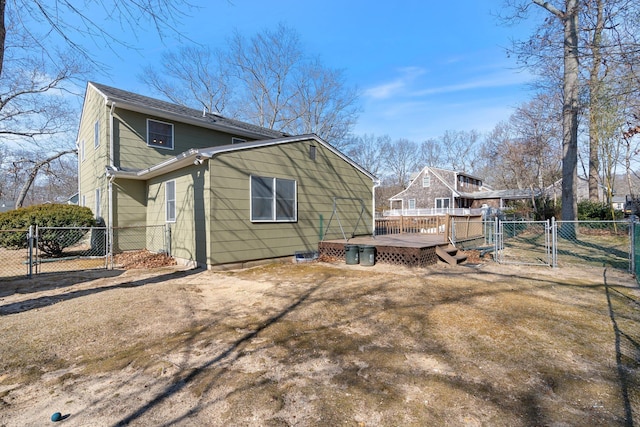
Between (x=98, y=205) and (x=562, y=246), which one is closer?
(x=98, y=205)

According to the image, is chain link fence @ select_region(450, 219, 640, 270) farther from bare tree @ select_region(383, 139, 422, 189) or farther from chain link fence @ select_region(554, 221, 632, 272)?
bare tree @ select_region(383, 139, 422, 189)

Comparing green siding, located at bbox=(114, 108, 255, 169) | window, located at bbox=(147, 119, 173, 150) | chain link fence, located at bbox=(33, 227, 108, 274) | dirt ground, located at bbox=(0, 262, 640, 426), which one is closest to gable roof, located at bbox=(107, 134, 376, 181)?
green siding, located at bbox=(114, 108, 255, 169)

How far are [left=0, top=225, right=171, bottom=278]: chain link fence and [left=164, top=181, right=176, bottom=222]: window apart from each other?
410 millimetres

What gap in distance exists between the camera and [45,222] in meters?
9.34

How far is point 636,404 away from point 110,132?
12.4 metres

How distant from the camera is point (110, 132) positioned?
977cm

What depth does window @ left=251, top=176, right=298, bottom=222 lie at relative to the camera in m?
8.23

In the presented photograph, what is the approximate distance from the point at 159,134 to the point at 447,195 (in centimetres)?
2966

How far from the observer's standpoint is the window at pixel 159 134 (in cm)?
1061

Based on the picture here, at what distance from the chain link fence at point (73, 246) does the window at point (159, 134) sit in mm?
3025

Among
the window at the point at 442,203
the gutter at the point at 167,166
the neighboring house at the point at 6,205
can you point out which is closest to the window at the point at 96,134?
the gutter at the point at 167,166

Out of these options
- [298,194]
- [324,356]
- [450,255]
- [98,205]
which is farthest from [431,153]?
[324,356]

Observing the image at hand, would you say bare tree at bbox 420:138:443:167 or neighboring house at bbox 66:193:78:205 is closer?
neighboring house at bbox 66:193:78:205

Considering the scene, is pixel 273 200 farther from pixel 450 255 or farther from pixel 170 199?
pixel 450 255
